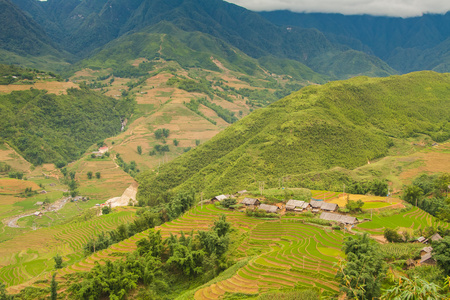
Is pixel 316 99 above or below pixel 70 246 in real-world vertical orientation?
above

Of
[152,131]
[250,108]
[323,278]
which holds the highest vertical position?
[250,108]

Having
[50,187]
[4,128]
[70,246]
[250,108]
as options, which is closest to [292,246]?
[70,246]

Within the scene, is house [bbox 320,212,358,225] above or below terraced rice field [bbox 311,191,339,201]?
below

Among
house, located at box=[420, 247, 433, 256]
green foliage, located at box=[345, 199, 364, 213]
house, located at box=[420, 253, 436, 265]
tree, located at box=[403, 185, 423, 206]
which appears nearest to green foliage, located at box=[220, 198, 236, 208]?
green foliage, located at box=[345, 199, 364, 213]

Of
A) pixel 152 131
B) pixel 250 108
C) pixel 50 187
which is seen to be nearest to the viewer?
pixel 50 187

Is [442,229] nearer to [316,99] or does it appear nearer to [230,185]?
[230,185]

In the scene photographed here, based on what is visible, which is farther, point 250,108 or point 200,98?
point 250,108

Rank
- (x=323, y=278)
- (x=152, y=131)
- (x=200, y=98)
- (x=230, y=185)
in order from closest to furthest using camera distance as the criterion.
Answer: (x=323, y=278) < (x=230, y=185) < (x=152, y=131) < (x=200, y=98)

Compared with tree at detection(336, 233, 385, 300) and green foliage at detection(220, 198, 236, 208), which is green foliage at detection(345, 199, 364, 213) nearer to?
green foliage at detection(220, 198, 236, 208)
